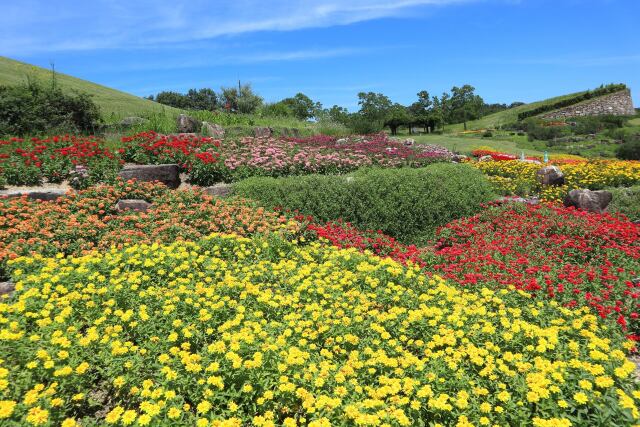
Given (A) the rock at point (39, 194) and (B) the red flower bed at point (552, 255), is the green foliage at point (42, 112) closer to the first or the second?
(A) the rock at point (39, 194)

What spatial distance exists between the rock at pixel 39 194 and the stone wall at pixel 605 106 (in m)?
48.2

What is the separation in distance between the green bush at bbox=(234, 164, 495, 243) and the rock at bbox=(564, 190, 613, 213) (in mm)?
2762

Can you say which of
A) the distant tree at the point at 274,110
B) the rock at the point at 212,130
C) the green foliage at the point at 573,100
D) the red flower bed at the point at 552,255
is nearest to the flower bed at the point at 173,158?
the rock at the point at 212,130

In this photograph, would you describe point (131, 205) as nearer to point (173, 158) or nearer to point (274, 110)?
point (173, 158)

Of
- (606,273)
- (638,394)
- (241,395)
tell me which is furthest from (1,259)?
(606,273)

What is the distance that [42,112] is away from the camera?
14.9 meters

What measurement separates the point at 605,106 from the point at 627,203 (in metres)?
40.1

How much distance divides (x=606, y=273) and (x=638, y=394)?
3595 mm

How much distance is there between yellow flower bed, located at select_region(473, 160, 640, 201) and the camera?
12859mm

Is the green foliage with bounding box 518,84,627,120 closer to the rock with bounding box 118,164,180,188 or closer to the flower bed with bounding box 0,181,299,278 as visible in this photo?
the rock with bounding box 118,164,180,188

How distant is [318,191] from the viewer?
30.0 feet

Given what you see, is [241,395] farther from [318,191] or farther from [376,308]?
[318,191]

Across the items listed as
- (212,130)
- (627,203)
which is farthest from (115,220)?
(627,203)

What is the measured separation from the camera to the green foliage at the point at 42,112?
45.3 ft
